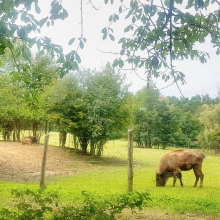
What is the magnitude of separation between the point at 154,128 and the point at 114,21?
161 ft

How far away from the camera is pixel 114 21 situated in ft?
20.0

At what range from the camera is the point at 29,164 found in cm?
1978

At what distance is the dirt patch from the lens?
16406 millimetres

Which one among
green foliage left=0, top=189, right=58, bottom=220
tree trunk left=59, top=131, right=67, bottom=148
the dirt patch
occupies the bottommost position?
the dirt patch

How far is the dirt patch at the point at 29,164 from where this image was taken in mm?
16406

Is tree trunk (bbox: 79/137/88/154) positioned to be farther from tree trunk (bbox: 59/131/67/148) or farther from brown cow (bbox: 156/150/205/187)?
brown cow (bbox: 156/150/205/187)

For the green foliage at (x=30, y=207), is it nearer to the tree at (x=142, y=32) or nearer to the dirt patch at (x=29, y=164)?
the tree at (x=142, y=32)

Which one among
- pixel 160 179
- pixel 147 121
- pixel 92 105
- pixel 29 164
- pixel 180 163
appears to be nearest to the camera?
pixel 160 179

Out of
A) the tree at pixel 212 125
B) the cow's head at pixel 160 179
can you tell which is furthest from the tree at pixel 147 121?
the cow's head at pixel 160 179

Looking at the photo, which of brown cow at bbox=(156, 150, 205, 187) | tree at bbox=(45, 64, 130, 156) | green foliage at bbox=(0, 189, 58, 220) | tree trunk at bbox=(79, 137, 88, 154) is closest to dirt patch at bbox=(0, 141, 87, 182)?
tree trunk at bbox=(79, 137, 88, 154)

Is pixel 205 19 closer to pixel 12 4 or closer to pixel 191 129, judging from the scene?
pixel 12 4

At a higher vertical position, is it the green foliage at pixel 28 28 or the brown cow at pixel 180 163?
the green foliage at pixel 28 28

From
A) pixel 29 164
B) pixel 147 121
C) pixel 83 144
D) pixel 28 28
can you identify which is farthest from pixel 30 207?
pixel 147 121

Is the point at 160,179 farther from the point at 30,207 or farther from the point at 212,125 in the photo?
the point at 212,125
